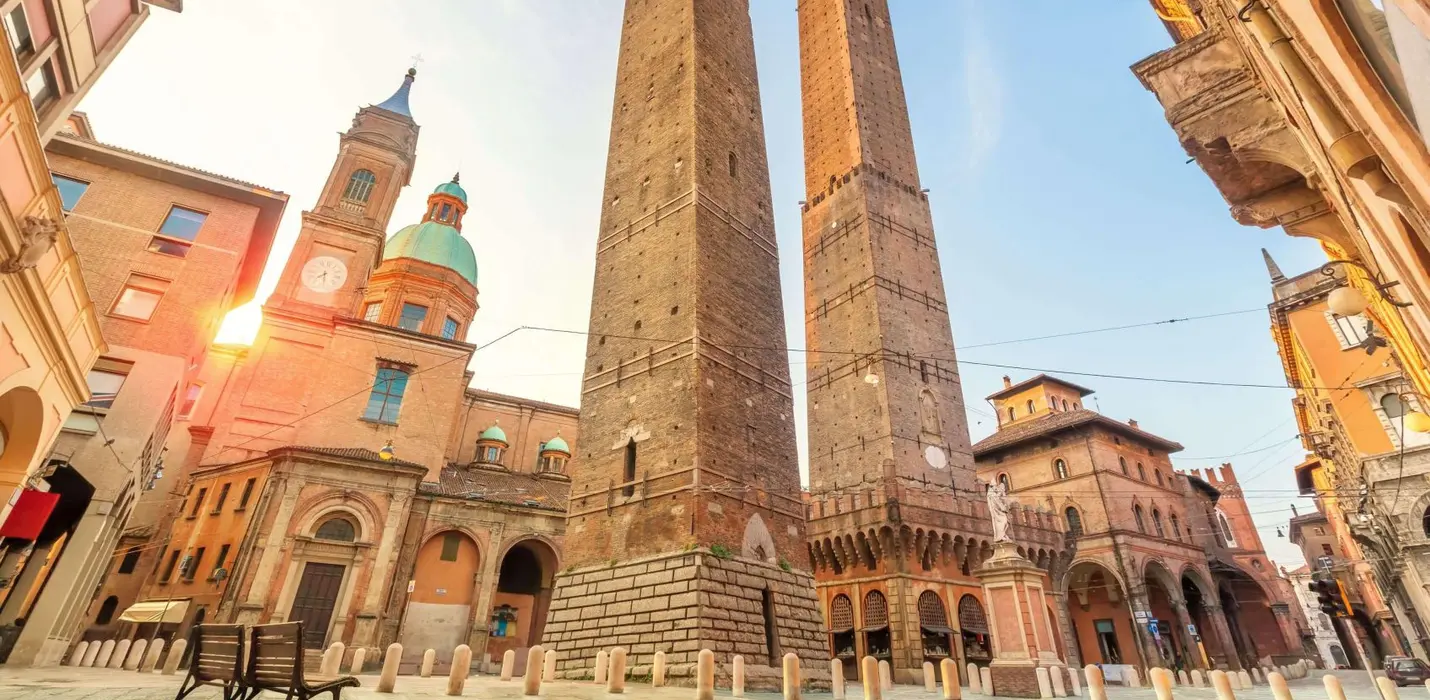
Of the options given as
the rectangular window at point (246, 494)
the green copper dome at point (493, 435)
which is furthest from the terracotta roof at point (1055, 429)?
the rectangular window at point (246, 494)

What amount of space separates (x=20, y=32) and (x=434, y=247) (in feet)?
92.5

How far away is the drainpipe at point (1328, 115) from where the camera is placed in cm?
455

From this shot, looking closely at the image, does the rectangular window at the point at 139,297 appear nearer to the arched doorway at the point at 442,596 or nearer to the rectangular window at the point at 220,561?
the rectangular window at the point at 220,561

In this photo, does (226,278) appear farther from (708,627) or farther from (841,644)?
(841,644)

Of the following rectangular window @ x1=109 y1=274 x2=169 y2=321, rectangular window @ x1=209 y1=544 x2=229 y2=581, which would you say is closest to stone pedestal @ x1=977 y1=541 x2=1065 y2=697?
rectangular window @ x1=109 y1=274 x2=169 y2=321

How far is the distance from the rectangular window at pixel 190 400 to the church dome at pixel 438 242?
966 cm

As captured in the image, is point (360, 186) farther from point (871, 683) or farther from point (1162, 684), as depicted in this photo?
point (1162, 684)

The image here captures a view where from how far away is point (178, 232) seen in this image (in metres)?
17.1

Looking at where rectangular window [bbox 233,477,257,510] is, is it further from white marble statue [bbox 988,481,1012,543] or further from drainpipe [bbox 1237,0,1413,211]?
→ drainpipe [bbox 1237,0,1413,211]

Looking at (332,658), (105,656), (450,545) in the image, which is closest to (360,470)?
(450,545)

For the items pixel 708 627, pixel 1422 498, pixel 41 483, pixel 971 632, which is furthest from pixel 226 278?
pixel 1422 498

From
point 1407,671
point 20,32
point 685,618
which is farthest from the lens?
point 1407,671

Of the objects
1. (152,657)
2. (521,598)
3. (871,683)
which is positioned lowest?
(871,683)

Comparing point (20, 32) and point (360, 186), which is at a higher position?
point (360, 186)
